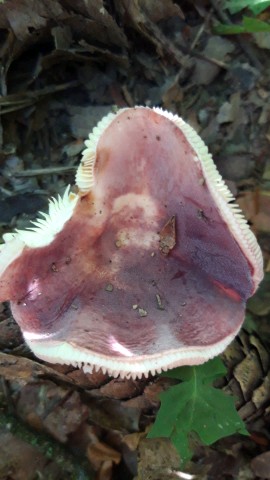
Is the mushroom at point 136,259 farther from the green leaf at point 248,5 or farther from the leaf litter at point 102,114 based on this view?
the green leaf at point 248,5

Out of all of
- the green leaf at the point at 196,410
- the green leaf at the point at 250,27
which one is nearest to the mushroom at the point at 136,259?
the green leaf at the point at 196,410

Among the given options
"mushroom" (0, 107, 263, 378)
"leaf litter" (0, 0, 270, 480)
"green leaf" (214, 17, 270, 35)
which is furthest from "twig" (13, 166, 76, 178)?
"green leaf" (214, 17, 270, 35)

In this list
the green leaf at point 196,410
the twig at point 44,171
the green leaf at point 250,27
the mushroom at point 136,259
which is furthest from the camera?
the twig at point 44,171

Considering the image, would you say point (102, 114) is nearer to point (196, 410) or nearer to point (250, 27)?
point (250, 27)

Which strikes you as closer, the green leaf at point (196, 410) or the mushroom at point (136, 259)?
the mushroom at point (136, 259)

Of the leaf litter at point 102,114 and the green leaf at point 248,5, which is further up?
the green leaf at point 248,5

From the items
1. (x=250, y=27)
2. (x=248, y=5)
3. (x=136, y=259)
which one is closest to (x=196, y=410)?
(x=136, y=259)
